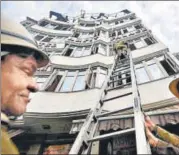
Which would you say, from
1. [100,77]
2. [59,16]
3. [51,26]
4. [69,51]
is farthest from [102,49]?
[59,16]

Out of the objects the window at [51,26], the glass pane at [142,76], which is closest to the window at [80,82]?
the glass pane at [142,76]

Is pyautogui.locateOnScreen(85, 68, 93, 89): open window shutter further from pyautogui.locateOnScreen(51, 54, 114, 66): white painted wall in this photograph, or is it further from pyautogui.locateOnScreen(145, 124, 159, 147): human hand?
pyautogui.locateOnScreen(145, 124, 159, 147): human hand

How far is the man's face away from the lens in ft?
6.03

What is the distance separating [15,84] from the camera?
1.90 meters

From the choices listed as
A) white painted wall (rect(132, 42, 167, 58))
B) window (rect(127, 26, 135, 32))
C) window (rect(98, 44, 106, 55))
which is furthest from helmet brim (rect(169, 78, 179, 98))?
window (rect(127, 26, 135, 32))

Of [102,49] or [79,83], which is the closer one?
[79,83]

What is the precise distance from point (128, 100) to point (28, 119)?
384cm

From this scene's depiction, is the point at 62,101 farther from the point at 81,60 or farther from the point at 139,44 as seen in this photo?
the point at 139,44

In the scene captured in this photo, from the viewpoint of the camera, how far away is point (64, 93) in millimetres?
9992

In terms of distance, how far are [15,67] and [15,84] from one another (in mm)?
162

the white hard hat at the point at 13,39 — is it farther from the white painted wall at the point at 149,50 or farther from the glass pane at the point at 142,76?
the white painted wall at the point at 149,50

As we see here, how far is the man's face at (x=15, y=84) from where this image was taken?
184cm

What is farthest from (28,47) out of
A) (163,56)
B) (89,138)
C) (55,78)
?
(163,56)

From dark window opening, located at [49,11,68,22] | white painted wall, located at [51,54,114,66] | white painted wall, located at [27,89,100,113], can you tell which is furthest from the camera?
dark window opening, located at [49,11,68,22]
